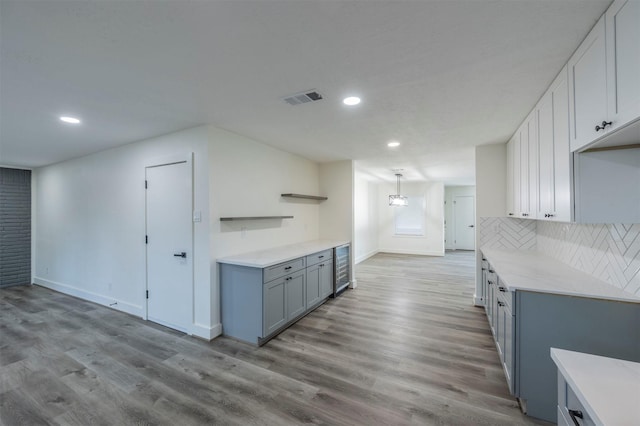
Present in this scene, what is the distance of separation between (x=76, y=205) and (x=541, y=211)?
674cm

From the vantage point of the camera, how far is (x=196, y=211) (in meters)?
3.01

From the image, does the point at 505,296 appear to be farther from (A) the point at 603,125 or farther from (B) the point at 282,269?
(B) the point at 282,269

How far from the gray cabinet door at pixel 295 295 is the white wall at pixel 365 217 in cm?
371

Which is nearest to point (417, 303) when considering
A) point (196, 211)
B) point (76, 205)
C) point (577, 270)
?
point (577, 270)

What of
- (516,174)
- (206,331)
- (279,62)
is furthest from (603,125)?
(206,331)

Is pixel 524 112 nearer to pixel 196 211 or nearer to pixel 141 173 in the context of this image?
pixel 196 211

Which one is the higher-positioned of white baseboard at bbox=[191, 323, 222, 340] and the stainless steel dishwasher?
the stainless steel dishwasher

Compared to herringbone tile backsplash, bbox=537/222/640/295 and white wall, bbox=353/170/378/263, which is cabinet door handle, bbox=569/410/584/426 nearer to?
herringbone tile backsplash, bbox=537/222/640/295

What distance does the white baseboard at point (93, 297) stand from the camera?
12.1 ft

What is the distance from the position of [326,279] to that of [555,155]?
3178mm

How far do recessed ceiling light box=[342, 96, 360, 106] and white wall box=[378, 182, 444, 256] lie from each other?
23.4 feet

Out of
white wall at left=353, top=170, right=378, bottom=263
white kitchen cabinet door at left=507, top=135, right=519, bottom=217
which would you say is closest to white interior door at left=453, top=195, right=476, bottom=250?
white wall at left=353, top=170, right=378, bottom=263

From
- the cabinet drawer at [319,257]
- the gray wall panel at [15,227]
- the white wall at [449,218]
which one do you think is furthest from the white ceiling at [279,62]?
the white wall at [449,218]

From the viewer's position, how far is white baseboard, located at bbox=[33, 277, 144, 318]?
3680 mm
